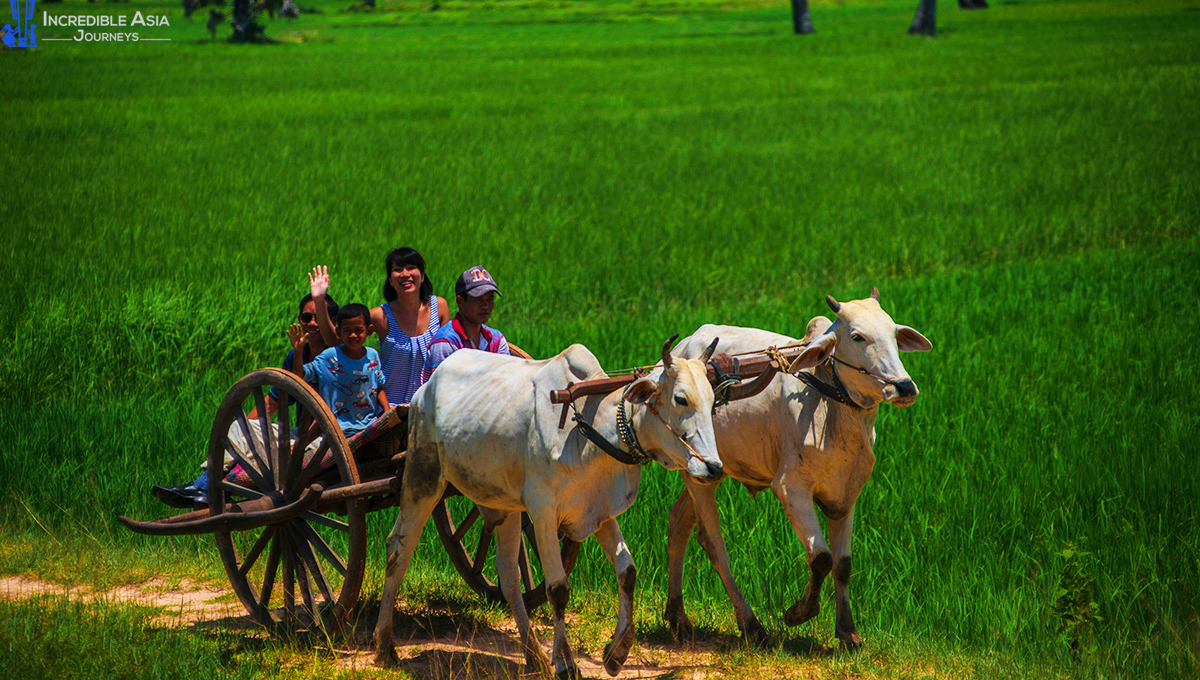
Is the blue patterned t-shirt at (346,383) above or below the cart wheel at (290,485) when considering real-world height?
above

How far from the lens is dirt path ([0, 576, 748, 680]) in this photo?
425 centimetres

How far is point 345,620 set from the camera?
4.32 m

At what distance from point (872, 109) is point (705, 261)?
1229 centimetres

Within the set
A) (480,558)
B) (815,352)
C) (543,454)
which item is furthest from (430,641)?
(815,352)

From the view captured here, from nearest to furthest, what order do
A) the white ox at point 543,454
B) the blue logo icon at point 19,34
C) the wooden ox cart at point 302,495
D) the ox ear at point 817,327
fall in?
the white ox at point 543,454, the ox ear at point 817,327, the wooden ox cart at point 302,495, the blue logo icon at point 19,34

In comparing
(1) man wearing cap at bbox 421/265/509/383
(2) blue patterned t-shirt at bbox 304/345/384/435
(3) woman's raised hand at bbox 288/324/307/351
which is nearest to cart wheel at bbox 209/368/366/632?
(2) blue patterned t-shirt at bbox 304/345/384/435

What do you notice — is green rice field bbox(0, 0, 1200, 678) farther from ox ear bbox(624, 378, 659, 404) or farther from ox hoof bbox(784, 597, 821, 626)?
ox ear bbox(624, 378, 659, 404)

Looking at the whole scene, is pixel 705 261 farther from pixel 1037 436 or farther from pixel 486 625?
pixel 486 625

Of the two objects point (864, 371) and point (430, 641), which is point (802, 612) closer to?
point (864, 371)

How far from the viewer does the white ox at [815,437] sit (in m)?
3.79

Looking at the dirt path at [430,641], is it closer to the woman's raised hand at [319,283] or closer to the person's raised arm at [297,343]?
the person's raised arm at [297,343]

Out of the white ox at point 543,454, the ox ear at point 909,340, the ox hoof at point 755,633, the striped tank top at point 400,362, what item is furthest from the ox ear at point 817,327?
the striped tank top at point 400,362

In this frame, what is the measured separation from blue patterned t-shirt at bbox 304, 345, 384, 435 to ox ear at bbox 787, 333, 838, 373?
2.04 meters

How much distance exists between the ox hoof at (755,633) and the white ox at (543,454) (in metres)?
0.70
